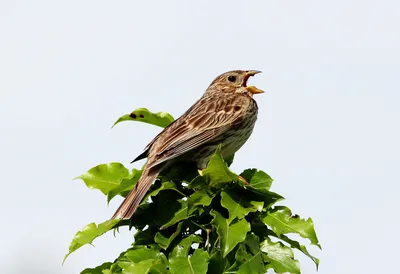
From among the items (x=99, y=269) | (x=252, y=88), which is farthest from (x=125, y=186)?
(x=252, y=88)

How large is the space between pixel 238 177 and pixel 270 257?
23.5 inches

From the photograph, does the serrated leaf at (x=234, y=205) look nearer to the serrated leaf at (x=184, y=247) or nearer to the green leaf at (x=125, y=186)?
the serrated leaf at (x=184, y=247)

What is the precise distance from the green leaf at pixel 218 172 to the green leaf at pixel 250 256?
44 centimetres

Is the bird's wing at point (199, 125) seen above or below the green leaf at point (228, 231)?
above

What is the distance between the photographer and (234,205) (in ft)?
17.8

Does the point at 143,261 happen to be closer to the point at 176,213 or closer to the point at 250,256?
the point at 176,213

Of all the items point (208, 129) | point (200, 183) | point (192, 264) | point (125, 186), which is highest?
point (208, 129)

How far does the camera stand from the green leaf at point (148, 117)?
6520 mm

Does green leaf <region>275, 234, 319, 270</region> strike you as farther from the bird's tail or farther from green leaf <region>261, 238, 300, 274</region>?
the bird's tail

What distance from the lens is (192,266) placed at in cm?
499

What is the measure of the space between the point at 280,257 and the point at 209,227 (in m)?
0.51

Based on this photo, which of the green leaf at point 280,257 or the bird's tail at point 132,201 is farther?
the bird's tail at point 132,201

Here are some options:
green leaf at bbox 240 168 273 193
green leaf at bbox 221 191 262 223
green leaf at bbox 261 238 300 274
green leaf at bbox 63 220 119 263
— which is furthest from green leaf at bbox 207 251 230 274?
green leaf at bbox 63 220 119 263

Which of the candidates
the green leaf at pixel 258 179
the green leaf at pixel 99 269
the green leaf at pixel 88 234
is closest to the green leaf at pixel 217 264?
the green leaf at pixel 258 179
